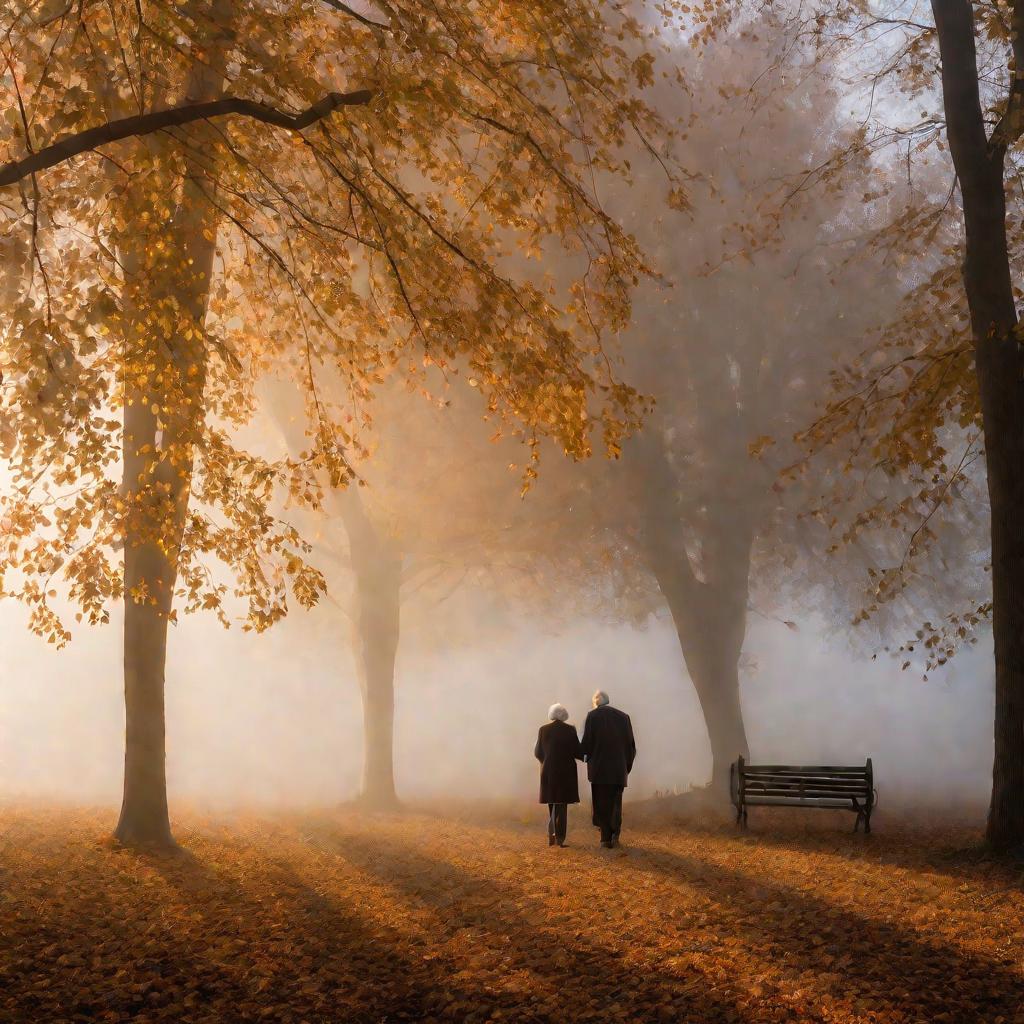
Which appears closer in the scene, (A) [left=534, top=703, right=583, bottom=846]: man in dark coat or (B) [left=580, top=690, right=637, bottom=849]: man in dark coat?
(B) [left=580, top=690, right=637, bottom=849]: man in dark coat

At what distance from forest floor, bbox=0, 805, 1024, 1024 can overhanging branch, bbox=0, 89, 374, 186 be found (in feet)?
16.2

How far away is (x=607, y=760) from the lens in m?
12.2

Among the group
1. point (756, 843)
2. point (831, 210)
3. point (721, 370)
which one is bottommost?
point (756, 843)

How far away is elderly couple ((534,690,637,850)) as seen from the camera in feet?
39.9

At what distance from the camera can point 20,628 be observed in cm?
4438

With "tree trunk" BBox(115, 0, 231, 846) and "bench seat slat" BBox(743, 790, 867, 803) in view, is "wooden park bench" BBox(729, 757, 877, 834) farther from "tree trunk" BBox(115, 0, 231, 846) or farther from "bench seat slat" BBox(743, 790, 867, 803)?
"tree trunk" BBox(115, 0, 231, 846)

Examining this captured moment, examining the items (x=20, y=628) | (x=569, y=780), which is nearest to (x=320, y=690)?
(x=20, y=628)

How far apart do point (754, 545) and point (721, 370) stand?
3.96 metres

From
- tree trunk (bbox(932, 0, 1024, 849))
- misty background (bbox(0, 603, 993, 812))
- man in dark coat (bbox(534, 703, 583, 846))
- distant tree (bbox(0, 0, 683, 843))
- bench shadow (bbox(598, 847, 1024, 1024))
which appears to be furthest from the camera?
misty background (bbox(0, 603, 993, 812))

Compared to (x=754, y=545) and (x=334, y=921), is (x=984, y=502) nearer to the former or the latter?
(x=754, y=545)

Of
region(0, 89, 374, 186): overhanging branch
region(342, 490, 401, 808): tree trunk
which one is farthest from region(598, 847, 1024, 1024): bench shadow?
region(342, 490, 401, 808): tree trunk

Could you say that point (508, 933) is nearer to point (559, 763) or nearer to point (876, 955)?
point (876, 955)

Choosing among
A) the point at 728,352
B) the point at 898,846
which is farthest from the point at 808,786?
the point at 728,352

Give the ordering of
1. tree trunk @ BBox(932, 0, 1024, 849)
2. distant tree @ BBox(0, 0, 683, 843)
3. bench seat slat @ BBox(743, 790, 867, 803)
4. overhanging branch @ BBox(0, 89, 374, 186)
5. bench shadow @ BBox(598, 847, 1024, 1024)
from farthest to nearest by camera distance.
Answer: bench seat slat @ BBox(743, 790, 867, 803)
tree trunk @ BBox(932, 0, 1024, 849)
distant tree @ BBox(0, 0, 683, 843)
overhanging branch @ BBox(0, 89, 374, 186)
bench shadow @ BBox(598, 847, 1024, 1024)
